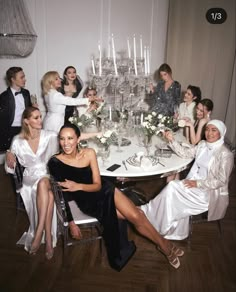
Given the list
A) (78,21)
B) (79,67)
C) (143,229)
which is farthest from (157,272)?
(78,21)

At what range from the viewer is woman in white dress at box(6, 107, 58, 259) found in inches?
113

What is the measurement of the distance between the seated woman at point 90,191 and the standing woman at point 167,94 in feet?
6.77

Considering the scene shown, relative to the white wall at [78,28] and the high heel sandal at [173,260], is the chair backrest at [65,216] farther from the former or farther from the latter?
the white wall at [78,28]

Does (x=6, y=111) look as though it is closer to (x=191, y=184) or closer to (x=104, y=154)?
(x=104, y=154)

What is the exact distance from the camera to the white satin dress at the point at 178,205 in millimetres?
2932

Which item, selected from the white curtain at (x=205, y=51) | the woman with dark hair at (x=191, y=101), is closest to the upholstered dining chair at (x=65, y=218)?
the woman with dark hair at (x=191, y=101)

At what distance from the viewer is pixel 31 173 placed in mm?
3076

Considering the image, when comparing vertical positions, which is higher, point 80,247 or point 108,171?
point 108,171

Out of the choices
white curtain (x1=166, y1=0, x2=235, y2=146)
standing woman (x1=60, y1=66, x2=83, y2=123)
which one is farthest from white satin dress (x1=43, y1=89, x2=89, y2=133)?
white curtain (x1=166, y1=0, x2=235, y2=146)

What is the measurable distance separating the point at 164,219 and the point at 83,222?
0.86 metres

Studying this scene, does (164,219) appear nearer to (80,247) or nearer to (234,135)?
(80,247)

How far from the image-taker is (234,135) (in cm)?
594

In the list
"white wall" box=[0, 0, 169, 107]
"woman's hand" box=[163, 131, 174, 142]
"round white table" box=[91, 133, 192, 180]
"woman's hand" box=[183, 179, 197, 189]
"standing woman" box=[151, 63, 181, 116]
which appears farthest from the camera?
"white wall" box=[0, 0, 169, 107]

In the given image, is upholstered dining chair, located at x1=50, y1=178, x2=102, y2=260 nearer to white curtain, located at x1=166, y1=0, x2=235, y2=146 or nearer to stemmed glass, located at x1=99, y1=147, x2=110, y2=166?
stemmed glass, located at x1=99, y1=147, x2=110, y2=166
